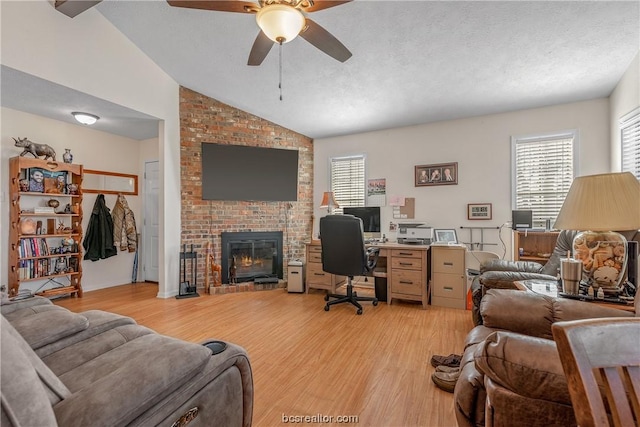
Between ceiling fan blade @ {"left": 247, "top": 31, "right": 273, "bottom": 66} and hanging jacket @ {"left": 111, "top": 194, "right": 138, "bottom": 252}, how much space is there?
138 inches

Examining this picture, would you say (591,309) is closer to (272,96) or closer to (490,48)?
(490,48)

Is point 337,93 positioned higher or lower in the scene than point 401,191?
higher

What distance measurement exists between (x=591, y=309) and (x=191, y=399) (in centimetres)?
167

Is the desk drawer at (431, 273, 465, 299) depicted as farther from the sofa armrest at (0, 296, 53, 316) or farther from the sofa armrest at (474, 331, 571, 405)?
the sofa armrest at (0, 296, 53, 316)

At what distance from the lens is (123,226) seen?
14.7 feet

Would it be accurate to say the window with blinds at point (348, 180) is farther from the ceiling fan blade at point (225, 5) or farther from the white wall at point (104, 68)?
the ceiling fan blade at point (225, 5)

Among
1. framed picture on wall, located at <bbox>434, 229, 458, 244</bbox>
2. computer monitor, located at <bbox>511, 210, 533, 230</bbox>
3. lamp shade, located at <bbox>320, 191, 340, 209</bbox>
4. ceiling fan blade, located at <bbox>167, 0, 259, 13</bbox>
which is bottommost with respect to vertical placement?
framed picture on wall, located at <bbox>434, 229, 458, 244</bbox>

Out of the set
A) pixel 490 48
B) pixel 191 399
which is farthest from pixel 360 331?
pixel 490 48

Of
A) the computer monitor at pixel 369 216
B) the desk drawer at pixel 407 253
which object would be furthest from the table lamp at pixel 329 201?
the desk drawer at pixel 407 253

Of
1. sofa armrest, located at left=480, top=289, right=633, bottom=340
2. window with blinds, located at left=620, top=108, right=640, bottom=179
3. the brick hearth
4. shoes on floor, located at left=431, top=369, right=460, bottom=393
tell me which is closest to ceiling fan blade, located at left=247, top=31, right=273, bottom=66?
sofa armrest, located at left=480, top=289, right=633, bottom=340

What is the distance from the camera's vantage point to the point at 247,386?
1.10 metres

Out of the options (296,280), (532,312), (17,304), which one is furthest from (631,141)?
(17,304)

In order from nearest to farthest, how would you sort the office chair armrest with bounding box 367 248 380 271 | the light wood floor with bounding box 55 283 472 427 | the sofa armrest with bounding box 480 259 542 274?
the light wood floor with bounding box 55 283 472 427 < the sofa armrest with bounding box 480 259 542 274 < the office chair armrest with bounding box 367 248 380 271

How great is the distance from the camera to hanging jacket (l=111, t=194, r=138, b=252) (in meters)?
4.43
